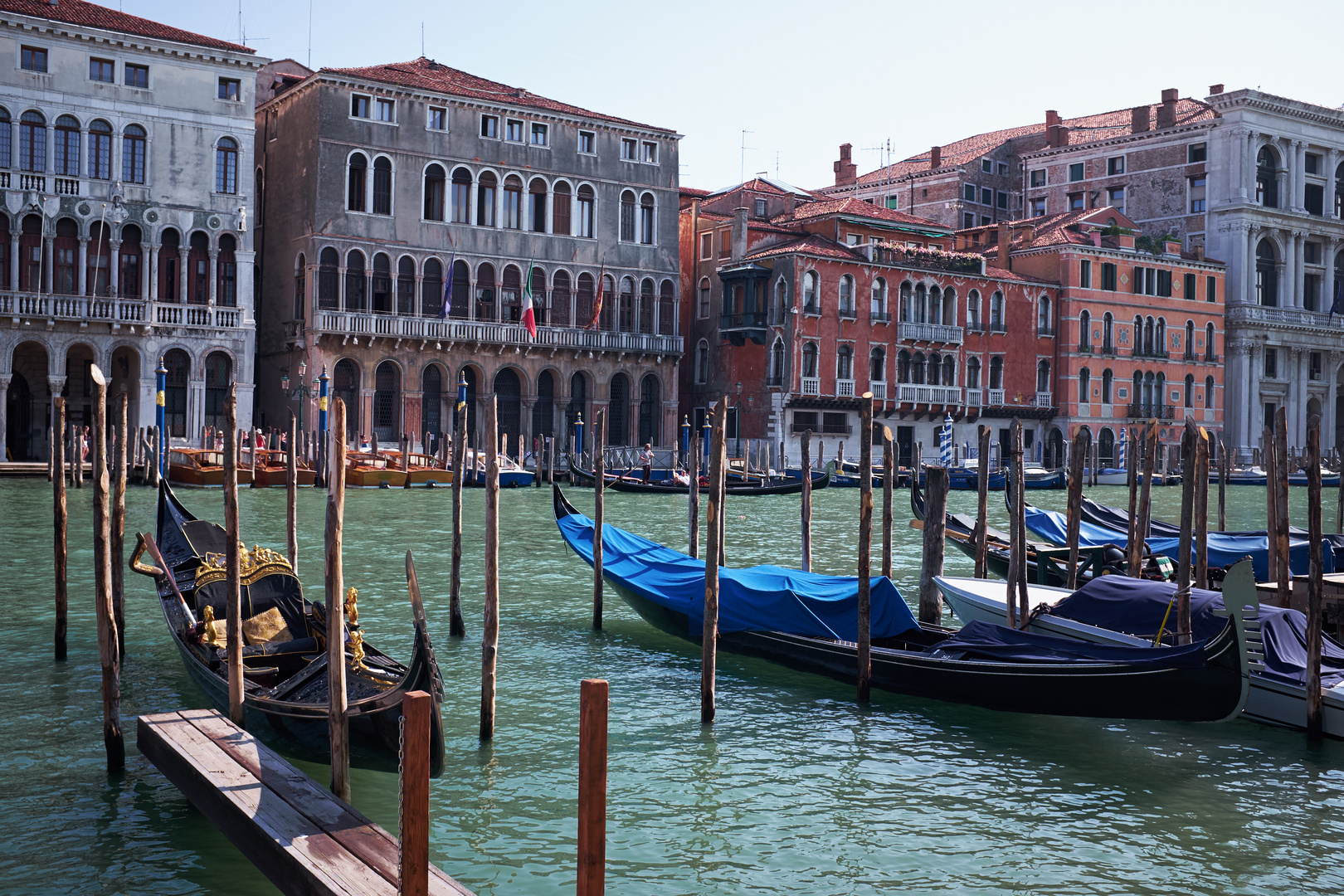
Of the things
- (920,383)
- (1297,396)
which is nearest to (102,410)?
(920,383)

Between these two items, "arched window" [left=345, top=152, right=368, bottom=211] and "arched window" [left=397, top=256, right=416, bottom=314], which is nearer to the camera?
"arched window" [left=345, top=152, right=368, bottom=211]

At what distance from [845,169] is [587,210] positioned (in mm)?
16284

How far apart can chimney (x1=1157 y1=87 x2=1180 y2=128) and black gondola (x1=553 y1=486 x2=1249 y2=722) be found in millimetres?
32452

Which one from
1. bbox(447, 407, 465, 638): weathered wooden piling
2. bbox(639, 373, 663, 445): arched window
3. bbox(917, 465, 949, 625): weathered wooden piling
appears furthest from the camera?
bbox(639, 373, 663, 445): arched window

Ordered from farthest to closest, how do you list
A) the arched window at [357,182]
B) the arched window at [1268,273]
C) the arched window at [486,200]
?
1. the arched window at [1268,273]
2. the arched window at [486,200]
3. the arched window at [357,182]

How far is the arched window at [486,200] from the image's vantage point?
2620cm

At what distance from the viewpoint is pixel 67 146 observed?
22344 millimetres

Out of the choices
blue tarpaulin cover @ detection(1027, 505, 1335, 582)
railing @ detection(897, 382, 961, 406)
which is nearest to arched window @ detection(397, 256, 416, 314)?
railing @ detection(897, 382, 961, 406)

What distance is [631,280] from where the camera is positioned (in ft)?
92.7

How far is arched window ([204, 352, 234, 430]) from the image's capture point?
78.9 ft

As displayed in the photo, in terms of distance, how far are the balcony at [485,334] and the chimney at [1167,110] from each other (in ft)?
56.1

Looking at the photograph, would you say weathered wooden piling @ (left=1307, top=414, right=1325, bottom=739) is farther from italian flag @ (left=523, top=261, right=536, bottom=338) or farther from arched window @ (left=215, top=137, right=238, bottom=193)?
arched window @ (left=215, top=137, right=238, bottom=193)

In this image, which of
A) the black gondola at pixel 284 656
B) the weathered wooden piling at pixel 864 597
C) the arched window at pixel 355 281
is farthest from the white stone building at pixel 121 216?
the weathered wooden piling at pixel 864 597

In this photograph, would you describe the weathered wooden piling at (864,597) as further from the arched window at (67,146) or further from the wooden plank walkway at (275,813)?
the arched window at (67,146)
